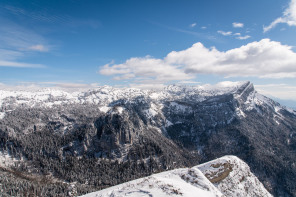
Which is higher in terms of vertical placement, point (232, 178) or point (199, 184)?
point (199, 184)

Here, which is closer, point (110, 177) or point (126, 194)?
point (126, 194)

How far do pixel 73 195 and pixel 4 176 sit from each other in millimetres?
88558

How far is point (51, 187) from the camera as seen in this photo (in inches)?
6442

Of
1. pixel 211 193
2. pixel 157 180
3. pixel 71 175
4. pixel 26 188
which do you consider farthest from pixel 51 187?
pixel 211 193

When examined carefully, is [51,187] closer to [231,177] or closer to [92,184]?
[92,184]

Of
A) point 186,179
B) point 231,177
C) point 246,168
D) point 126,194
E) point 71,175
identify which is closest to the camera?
point 126,194

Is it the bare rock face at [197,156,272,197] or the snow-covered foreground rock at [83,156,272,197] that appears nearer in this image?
the snow-covered foreground rock at [83,156,272,197]

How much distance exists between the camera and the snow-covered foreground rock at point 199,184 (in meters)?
62.2

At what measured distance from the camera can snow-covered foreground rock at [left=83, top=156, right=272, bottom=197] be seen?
62191mm

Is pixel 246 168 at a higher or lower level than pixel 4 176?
higher

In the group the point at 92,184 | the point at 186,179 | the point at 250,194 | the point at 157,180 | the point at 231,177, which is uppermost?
the point at 157,180

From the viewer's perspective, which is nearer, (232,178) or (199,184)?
(199,184)

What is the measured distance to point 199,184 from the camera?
75.2 m

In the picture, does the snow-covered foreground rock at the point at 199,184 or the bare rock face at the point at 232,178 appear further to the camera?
the bare rock face at the point at 232,178
